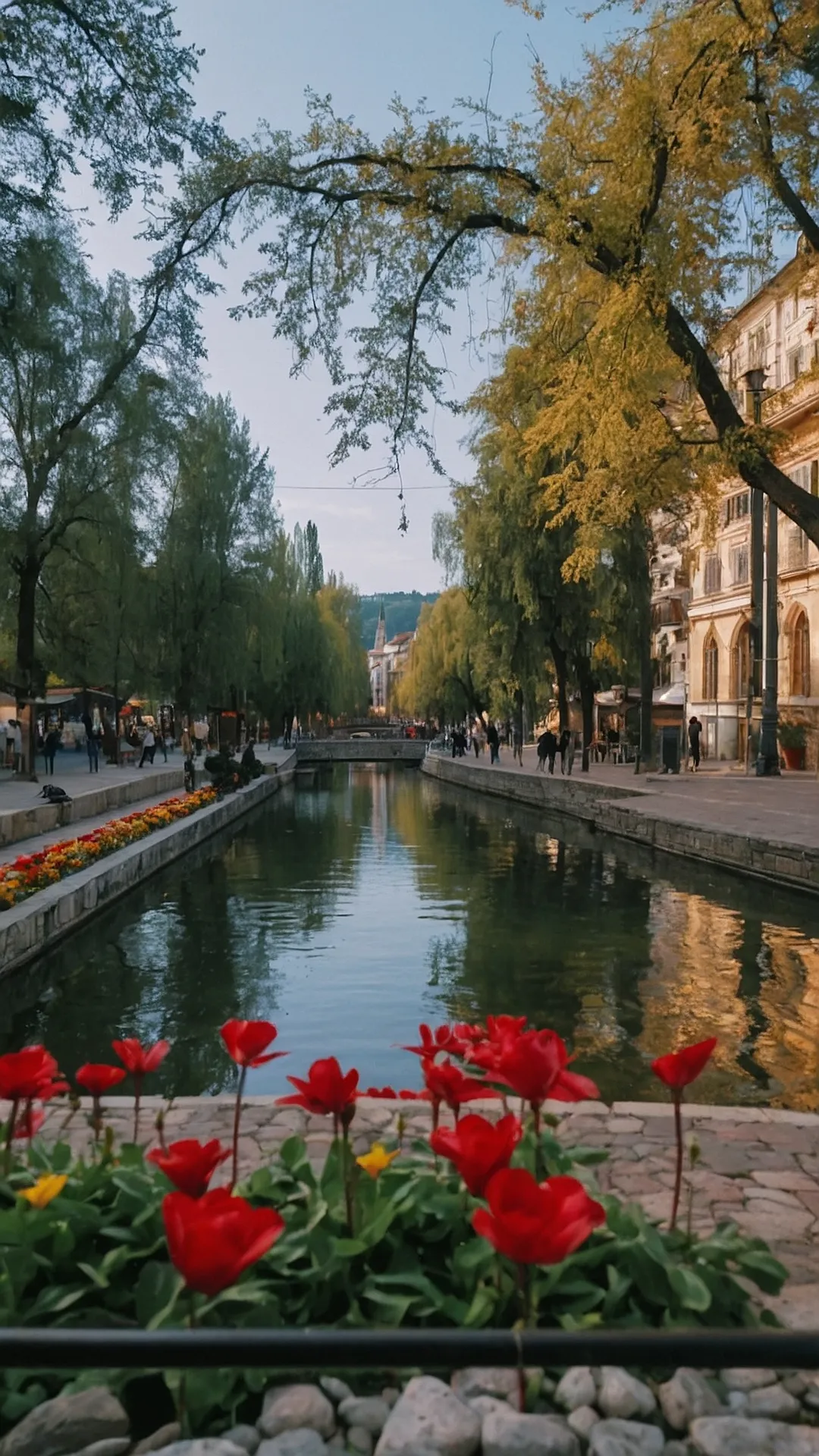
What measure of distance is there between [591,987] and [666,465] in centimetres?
605

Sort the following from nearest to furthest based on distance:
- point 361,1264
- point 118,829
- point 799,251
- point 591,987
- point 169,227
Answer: point 361,1264 → point 591,987 → point 169,227 → point 799,251 → point 118,829

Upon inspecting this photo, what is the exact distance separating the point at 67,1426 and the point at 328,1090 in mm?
857

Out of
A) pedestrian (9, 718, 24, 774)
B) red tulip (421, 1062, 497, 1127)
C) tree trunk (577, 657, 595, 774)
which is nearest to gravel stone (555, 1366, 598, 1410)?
red tulip (421, 1062, 497, 1127)

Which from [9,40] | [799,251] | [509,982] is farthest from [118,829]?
[799,251]

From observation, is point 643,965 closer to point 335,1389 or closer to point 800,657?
point 335,1389

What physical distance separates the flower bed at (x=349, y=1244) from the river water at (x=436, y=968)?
2.37 m

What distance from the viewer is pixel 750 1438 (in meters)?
2.40

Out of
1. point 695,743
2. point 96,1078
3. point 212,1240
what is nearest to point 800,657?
point 695,743

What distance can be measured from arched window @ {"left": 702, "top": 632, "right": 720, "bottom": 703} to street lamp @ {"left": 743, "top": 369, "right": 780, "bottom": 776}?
35.4 feet

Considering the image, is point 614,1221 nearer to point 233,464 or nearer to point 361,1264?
point 361,1264

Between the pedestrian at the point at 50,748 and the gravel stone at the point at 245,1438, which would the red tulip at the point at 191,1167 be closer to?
the gravel stone at the point at 245,1438

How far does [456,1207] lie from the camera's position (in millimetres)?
3092

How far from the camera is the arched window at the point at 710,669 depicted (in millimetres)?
41312

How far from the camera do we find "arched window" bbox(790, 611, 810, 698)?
3206 cm
